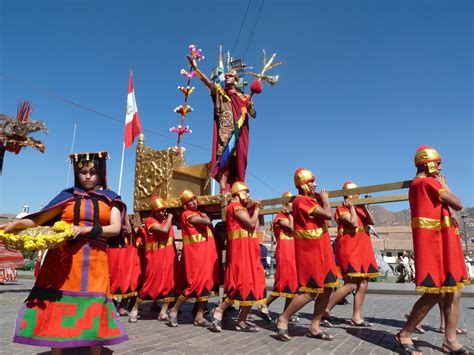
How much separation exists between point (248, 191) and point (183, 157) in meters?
2.48

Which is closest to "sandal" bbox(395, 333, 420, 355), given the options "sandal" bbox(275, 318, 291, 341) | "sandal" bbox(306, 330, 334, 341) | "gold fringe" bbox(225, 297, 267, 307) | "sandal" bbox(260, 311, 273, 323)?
"sandal" bbox(306, 330, 334, 341)

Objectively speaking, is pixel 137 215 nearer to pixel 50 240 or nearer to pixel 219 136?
pixel 219 136

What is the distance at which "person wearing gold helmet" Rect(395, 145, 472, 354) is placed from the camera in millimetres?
3689

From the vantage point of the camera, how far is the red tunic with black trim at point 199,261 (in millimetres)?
5750

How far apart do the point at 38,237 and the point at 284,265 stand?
418 cm

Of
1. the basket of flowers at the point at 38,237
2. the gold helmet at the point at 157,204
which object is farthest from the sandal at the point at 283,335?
the gold helmet at the point at 157,204

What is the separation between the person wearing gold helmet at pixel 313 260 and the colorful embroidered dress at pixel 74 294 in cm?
217

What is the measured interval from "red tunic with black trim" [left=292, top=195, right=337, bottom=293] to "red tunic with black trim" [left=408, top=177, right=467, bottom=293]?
1.06m

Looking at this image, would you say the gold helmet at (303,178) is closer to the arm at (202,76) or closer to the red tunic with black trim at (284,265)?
the red tunic with black trim at (284,265)

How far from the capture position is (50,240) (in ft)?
9.27

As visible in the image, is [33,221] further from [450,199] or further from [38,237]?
[450,199]

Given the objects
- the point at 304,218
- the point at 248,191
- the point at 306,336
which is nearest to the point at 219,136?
the point at 248,191

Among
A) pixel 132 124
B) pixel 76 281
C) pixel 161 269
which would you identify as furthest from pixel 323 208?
pixel 132 124

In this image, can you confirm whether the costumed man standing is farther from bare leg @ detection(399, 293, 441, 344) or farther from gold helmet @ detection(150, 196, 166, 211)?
bare leg @ detection(399, 293, 441, 344)
